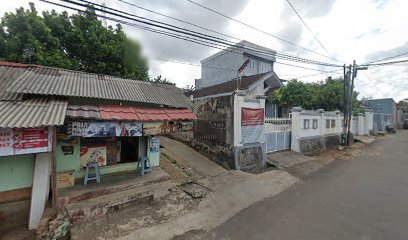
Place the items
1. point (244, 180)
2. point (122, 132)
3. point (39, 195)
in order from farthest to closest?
point (244, 180) < point (122, 132) < point (39, 195)

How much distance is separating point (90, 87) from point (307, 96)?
15200mm

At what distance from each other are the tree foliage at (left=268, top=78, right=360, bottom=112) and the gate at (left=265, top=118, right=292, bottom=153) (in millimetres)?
3627

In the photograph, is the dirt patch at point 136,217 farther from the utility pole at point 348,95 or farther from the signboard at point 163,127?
the utility pole at point 348,95

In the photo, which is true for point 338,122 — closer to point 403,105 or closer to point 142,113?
point 142,113

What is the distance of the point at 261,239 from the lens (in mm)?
4090

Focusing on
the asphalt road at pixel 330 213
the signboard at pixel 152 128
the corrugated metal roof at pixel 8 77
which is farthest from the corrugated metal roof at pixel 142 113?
the asphalt road at pixel 330 213

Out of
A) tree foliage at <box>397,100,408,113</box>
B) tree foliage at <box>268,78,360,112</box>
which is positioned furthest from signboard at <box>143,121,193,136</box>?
tree foliage at <box>397,100,408,113</box>

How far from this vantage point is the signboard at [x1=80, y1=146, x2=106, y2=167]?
6020 millimetres

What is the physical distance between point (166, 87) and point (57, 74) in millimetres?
3745

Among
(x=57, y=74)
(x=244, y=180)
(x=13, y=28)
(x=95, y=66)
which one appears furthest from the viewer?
(x=95, y=66)

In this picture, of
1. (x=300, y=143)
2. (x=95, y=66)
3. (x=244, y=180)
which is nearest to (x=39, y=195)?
(x=244, y=180)

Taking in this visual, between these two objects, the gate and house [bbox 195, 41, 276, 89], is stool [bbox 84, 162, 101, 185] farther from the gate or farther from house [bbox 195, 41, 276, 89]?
house [bbox 195, 41, 276, 89]

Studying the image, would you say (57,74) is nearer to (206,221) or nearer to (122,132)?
(122,132)

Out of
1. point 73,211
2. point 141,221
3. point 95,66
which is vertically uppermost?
point 95,66
